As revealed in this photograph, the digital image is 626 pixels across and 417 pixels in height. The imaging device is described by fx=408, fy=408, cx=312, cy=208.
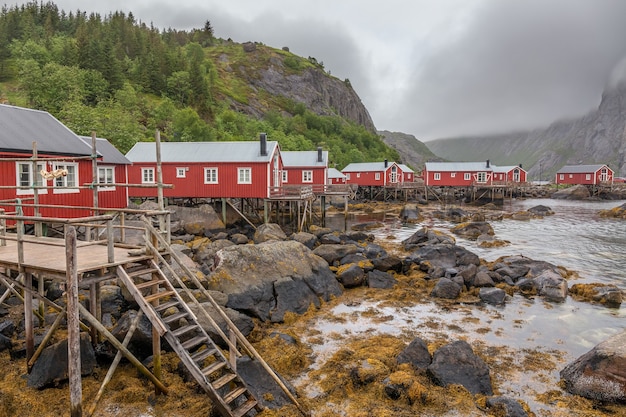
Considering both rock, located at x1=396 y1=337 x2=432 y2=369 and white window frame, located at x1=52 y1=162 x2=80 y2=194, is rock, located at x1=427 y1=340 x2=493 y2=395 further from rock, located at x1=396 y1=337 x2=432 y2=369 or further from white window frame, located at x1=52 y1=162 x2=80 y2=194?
white window frame, located at x1=52 y1=162 x2=80 y2=194

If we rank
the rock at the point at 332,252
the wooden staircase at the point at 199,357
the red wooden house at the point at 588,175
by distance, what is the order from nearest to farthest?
1. the wooden staircase at the point at 199,357
2. the rock at the point at 332,252
3. the red wooden house at the point at 588,175

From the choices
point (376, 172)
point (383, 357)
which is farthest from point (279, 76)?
point (383, 357)

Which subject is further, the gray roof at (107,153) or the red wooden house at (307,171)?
the red wooden house at (307,171)

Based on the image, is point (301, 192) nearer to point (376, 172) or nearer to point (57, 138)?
point (57, 138)

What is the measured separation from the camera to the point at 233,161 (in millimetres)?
32062

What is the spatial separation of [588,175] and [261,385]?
104 meters

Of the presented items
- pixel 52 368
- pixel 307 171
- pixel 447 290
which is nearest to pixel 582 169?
pixel 307 171

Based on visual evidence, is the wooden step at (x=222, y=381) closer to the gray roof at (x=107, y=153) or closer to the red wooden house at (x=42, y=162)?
the red wooden house at (x=42, y=162)

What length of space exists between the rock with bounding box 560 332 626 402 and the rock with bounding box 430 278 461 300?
23.1ft

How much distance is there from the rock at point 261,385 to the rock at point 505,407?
433 centimetres

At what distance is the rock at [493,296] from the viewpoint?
16.7 metres

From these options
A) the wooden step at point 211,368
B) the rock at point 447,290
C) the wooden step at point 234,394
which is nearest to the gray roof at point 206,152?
the rock at point 447,290

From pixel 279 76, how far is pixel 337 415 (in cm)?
14548

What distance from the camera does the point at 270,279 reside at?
15320 mm
